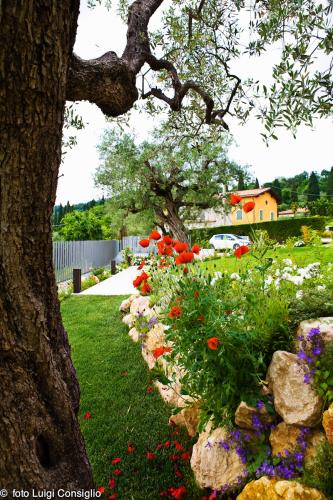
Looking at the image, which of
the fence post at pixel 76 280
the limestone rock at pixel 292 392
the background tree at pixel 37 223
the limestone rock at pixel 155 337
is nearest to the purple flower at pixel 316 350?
the limestone rock at pixel 292 392

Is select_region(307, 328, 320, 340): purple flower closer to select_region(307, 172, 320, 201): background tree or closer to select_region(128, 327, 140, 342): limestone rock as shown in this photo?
select_region(128, 327, 140, 342): limestone rock

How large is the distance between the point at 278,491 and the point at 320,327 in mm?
1100

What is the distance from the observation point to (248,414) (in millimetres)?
2791

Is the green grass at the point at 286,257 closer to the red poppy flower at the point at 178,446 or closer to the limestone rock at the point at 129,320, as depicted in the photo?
the red poppy flower at the point at 178,446

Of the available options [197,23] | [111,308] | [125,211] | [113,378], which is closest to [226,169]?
[125,211]

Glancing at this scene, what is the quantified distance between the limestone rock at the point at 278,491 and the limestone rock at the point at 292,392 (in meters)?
0.45

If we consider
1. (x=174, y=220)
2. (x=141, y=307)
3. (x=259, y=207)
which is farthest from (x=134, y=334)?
(x=259, y=207)

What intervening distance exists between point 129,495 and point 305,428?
142 cm

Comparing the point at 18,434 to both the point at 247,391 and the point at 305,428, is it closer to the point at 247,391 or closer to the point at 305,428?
the point at 247,391

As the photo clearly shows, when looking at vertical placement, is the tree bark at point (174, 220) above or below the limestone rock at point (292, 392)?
above

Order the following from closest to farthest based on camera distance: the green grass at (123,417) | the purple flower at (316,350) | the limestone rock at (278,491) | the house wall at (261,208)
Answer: the limestone rock at (278,491)
the purple flower at (316,350)
the green grass at (123,417)
the house wall at (261,208)

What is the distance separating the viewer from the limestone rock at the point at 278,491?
6.66 ft

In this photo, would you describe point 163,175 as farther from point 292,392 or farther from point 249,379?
point 292,392

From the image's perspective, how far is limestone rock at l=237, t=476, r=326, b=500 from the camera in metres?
2.03
